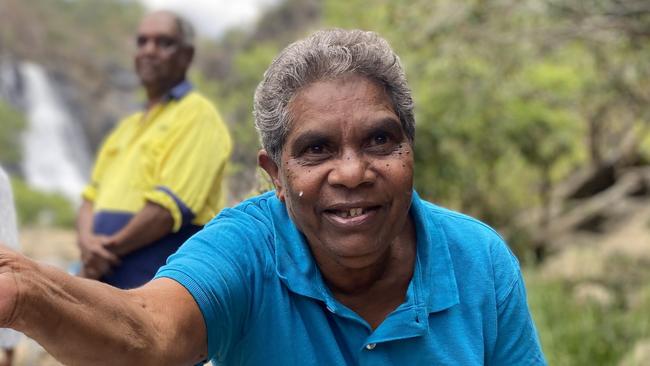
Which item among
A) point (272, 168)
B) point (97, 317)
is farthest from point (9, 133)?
point (97, 317)

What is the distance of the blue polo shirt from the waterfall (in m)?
30.6

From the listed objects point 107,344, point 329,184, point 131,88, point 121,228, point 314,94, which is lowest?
point 131,88

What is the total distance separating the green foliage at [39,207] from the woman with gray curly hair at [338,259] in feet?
82.7

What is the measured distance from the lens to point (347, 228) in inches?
64.6

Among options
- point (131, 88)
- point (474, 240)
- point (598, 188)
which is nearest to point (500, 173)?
Result: point (598, 188)

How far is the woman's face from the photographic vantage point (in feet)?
5.31

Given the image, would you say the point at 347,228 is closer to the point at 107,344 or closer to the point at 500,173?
the point at 107,344

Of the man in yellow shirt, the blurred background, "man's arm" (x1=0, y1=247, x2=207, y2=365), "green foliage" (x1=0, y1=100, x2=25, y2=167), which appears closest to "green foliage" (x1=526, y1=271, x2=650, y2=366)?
the blurred background

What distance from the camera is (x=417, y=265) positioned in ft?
5.86

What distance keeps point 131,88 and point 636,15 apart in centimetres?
4109

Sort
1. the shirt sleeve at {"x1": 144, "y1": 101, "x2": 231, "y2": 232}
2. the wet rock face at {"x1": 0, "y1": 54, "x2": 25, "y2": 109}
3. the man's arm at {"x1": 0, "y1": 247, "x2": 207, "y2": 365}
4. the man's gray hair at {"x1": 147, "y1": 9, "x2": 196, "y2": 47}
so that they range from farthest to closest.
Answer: the wet rock face at {"x1": 0, "y1": 54, "x2": 25, "y2": 109}, the man's gray hair at {"x1": 147, "y1": 9, "x2": 196, "y2": 47}, the shirt sleeve at {"x1": 144, "y1": 101, "x2": 231, "y2": 232}, the man's arm at {"x1": 0, "y1": 247, "x2": 207, "y2": 365}

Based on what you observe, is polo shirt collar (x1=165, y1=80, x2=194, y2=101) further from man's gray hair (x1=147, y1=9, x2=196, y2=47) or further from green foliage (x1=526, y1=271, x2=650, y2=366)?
green foliage (x1=526, y1=271, x2=650, y2=366)

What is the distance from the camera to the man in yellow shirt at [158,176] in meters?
2.96

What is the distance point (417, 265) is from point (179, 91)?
1.78 m
